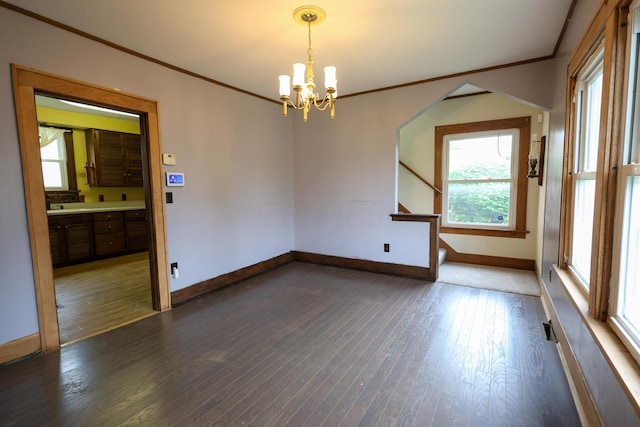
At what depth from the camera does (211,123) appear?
3.51m

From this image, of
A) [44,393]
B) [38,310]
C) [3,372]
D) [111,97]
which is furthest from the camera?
[111,97]

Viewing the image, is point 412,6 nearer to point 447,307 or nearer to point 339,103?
point 339,103

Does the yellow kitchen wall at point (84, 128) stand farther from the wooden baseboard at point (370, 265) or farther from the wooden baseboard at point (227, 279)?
the wooden baseboard at point (370, 265)

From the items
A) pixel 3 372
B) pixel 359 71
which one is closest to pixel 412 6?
pixel 359 71

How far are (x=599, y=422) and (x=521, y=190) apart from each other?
3.54m

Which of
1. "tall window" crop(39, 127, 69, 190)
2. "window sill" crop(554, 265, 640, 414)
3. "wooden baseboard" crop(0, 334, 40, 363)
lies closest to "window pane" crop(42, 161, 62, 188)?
"tall window" crop(39, 127, 69, 190)

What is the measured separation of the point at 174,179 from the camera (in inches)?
123

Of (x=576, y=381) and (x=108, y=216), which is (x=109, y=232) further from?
(x=576, y=381)

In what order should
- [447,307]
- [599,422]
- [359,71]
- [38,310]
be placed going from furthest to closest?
1. [359,71]
2. [447,307]
3. [38,310]
4. [599,422]

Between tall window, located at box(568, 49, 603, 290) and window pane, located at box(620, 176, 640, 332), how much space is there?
1.60 feet

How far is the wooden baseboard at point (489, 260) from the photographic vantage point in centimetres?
431

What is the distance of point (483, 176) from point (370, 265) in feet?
7.21

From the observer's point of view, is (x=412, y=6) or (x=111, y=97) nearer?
(x=412, y=6)

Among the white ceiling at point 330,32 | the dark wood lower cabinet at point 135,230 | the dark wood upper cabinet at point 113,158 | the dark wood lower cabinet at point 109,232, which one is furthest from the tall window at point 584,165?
the dark wood lower cabinet at point 109,232
